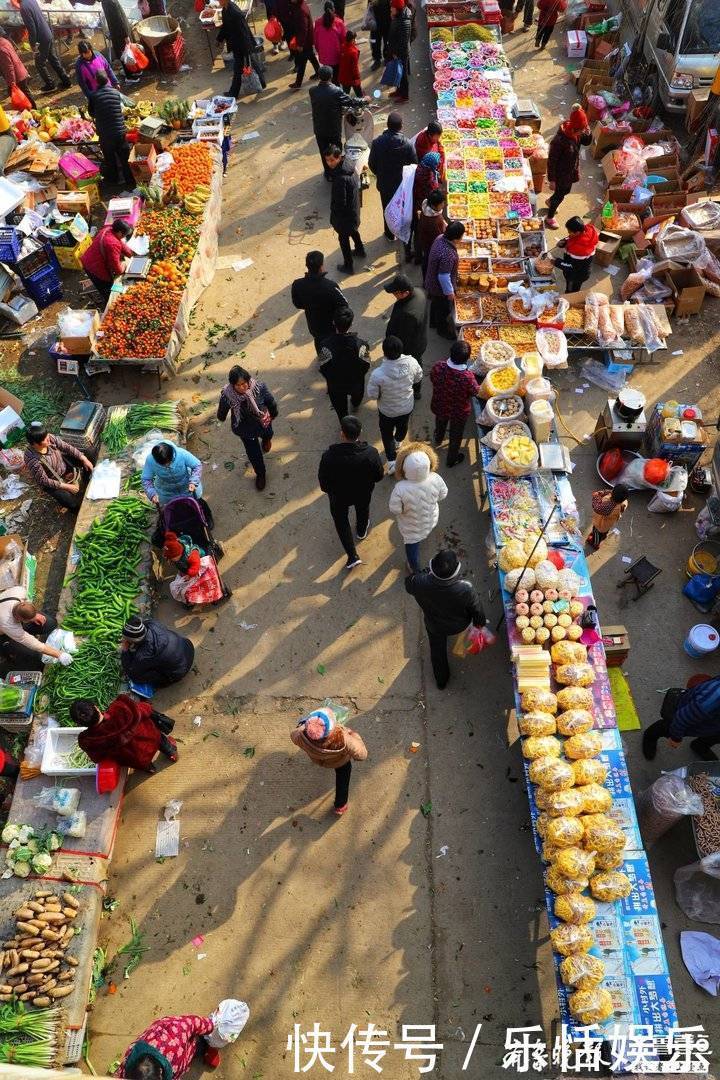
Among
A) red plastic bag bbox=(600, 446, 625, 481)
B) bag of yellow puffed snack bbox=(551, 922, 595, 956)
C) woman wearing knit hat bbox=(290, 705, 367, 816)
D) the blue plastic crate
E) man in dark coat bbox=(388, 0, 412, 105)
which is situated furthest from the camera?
man in dark coat bbox=(388, 0, 412, 105)

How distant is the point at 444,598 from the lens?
20.1ft

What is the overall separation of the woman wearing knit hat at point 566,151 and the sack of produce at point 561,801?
8.63 meters

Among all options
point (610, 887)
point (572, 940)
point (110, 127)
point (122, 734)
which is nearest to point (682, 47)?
point (110, 127)

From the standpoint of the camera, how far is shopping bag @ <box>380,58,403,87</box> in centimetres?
1312

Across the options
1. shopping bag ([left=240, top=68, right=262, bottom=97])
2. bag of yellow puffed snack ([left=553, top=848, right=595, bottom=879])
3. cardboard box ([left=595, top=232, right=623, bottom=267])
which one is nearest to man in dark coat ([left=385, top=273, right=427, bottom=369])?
cardboard box ([left=595, top=232, right=623, bottom=267])

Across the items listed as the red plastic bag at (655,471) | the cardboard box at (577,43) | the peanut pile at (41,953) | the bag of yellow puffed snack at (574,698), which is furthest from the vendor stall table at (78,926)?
the cardboard box at (577,43)

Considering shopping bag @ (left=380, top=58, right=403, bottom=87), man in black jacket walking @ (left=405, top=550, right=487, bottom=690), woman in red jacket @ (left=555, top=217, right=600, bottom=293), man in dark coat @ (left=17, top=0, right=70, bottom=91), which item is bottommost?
man in black jacket walking @ (left=405, top=550, right=487, bottom=690)

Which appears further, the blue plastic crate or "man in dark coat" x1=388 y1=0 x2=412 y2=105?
"man in dark coat" x1=388 y1=0 x2=412 y2=105

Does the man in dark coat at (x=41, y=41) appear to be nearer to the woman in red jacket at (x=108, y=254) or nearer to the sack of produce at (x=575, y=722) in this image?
the woman in red jacket at (x=108, y=254)

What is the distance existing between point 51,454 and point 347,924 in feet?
19.4

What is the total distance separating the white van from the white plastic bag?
13.9 meters

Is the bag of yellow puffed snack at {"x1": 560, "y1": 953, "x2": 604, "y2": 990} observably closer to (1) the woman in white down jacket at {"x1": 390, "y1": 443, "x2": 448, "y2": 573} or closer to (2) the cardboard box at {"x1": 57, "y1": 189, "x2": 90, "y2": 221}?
(1) the woman in white down jacket at {"x1": 390, "y1": 443, "x2": 448, "y2": 573}

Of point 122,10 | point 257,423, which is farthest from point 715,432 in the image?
point 122,10

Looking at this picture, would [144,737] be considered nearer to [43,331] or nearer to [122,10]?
[43,331]
